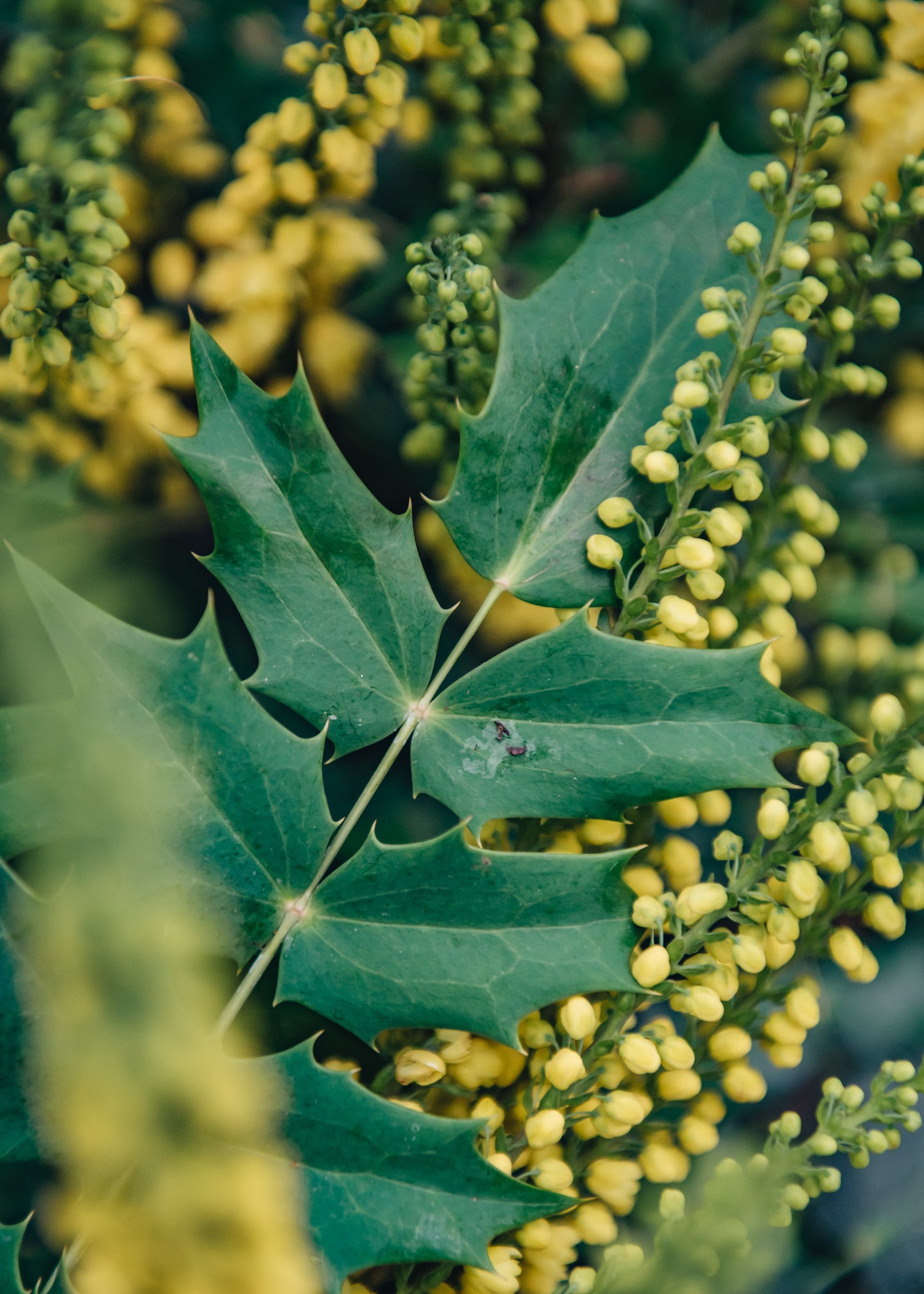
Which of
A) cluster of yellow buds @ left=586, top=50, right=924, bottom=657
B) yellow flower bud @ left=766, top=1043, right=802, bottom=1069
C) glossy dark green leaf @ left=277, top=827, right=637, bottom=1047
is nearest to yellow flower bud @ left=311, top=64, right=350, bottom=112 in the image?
cluster of yellow buds @ left=586, top=50, right=924, bottom=657

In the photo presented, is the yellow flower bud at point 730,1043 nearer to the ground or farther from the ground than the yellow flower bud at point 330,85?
nearer to the ground

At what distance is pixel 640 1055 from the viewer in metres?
0.65

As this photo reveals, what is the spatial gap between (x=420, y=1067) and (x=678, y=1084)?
0.60 ft

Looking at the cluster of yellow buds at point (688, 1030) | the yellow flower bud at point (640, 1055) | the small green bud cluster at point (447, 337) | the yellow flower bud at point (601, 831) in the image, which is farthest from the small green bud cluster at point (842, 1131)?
the small green bud cluster at point (447, 337)

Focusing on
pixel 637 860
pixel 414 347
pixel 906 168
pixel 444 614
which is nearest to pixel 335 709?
pixel 444 614

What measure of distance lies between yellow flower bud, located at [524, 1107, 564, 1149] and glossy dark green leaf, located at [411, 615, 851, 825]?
19 cm

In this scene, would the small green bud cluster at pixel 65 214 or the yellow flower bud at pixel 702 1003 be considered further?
the small green bud cluster at pixel 65 214

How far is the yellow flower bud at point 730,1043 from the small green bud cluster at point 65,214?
2.27 ft

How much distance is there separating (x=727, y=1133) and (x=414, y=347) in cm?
80

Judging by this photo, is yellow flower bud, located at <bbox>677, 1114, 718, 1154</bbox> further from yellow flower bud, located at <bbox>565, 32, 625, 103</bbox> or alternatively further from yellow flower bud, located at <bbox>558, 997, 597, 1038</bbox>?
yellow flower bud, located at <bbox>565, 32, 625, 103</bbox>

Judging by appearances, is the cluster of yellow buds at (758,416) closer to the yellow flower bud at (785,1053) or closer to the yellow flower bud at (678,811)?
the yellow flower bud at (678,811)

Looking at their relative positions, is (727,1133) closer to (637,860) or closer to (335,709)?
(637,860)

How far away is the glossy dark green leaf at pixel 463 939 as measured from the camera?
666 mm

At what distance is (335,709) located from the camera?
0.75 metres
